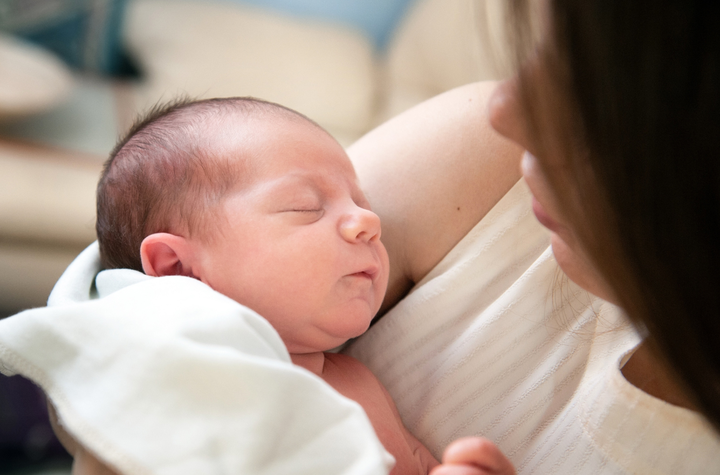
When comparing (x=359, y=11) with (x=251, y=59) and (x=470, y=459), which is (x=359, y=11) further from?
(x=470, y=459)

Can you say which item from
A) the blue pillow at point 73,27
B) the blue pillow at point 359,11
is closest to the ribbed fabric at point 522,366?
the blue pillow at point 73,27

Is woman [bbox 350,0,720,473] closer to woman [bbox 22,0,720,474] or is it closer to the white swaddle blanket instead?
woman [bbox 22,0,720,474]

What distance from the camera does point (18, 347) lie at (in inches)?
22.7

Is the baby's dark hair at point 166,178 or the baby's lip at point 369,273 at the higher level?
the baby's dark hair at point 166,178

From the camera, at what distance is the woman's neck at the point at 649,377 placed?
62 cm

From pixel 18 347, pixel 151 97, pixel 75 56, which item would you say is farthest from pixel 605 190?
pixel 75 56

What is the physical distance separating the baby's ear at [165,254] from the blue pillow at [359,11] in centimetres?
237

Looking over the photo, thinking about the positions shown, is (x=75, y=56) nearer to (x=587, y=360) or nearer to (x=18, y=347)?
(x=18, y=347)

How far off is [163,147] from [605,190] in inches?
20.8

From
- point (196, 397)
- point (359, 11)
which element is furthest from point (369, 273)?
point (359, 11)

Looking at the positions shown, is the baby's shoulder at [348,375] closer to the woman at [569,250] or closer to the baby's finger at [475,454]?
the woman at [569,250]

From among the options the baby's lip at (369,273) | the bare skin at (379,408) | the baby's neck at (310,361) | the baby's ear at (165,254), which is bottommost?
the bare skin at (379,408)

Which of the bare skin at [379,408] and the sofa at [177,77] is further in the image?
the sofa at [177,77]

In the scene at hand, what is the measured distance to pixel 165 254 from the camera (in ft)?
2.21
